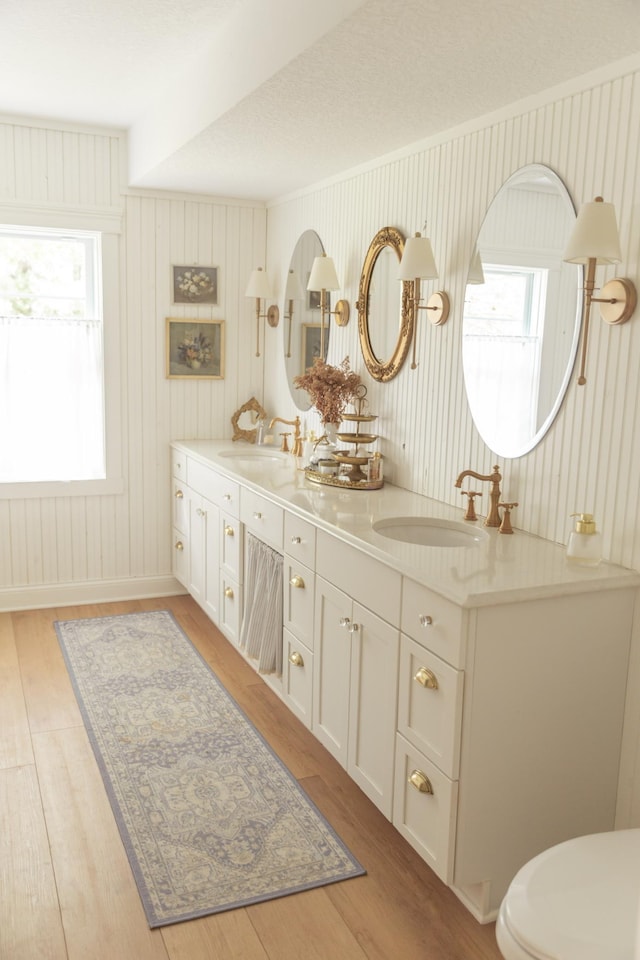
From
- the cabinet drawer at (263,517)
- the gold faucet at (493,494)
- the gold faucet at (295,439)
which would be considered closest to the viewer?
the gold faucet at (493,494)

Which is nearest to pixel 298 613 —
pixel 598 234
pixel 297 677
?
pixel 297 677

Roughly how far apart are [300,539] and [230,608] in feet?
3.22

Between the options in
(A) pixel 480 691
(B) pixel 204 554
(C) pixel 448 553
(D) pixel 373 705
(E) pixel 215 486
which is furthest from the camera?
(B) pixel 204 554

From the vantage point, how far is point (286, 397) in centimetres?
442

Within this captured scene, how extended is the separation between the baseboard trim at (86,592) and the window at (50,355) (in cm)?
61

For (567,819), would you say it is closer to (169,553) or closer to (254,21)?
(254,21)

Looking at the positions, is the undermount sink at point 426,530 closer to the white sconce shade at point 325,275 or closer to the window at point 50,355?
the white sconce shade at point 325,275

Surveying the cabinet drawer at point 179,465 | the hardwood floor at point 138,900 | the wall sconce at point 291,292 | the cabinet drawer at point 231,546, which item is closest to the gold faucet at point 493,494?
the hardwood floor at point 138,900

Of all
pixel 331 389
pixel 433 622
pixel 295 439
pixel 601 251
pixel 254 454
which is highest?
pixel 601 251

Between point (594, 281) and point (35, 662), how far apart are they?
9.68 ft

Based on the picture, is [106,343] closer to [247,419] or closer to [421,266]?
[247,419]

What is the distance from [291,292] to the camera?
428 centimetres

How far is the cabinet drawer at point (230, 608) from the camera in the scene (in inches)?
140

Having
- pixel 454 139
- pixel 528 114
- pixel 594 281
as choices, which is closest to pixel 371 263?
pixel 454 139
